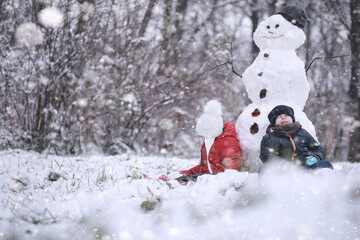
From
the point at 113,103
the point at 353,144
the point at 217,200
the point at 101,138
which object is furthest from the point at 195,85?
the point at 217,200

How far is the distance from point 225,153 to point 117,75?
4051mm

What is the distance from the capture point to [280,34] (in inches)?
133

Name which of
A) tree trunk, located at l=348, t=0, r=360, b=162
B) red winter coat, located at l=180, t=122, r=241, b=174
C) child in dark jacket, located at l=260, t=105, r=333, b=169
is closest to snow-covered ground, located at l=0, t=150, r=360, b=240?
child in dark jacket, located at l=260, t=105, r=333, b=169

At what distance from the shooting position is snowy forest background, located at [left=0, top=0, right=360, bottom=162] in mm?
5258

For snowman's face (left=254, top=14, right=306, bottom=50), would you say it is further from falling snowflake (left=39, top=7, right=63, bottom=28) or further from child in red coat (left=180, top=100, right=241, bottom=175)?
falling snowflake (left=39, top=7, right=63, bottom=28)

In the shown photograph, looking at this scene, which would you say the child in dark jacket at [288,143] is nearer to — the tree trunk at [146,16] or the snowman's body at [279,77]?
the snowman's body at [279,77]

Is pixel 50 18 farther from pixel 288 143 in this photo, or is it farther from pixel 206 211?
pixel 206 211

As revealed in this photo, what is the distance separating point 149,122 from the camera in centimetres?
699

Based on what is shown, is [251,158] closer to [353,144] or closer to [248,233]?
[248,233]

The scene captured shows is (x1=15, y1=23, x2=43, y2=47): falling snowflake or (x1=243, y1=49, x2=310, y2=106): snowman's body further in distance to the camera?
(x1=15, y1=23, x2=43, y2=47): falling snowflake

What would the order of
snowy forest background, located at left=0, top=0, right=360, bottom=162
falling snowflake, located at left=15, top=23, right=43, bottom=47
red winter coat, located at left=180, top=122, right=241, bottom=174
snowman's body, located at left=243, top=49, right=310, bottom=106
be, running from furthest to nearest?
1. snowy forest background, located at left=0, top=0, right=360, bottom=162
2. falling snowflake, located at left=15, top=23, right=43, bottom=47
3. snowman's body, located at left=243, top=49, right=310, bottom=106
4. red winter coat, located at left=180, top=122, right=241, bottom=174

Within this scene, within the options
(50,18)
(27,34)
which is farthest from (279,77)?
(27,34)

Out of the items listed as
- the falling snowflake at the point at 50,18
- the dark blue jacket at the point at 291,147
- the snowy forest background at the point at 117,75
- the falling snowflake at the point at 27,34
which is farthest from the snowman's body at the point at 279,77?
the falling snowflake at the point at 27,34

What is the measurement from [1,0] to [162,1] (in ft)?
12.5
